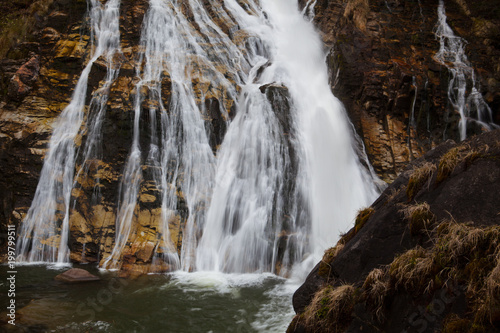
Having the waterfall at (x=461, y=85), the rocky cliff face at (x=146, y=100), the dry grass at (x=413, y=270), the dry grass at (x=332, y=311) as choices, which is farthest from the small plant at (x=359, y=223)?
the waterfall at (x=461, y=85)

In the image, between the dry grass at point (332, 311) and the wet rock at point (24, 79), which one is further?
the wet rock at point (24, 79)

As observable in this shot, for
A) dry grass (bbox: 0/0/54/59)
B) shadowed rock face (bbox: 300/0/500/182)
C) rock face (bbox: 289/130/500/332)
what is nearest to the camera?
rock face (bbox: 289/130/500/332)

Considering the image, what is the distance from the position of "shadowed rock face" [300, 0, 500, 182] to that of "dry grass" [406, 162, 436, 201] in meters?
11.3

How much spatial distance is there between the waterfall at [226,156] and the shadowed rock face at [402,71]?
1402 mm

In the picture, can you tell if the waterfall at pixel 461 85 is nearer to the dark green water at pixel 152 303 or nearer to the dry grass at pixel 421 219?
the dark green water at pixel 152 303

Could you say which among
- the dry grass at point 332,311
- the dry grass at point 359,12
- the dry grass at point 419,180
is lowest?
the dry grass at point 332,311

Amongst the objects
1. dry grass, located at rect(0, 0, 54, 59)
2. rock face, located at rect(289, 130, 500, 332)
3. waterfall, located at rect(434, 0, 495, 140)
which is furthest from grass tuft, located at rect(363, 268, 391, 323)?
dry grass, located at rect(0, 0, 54, 59)

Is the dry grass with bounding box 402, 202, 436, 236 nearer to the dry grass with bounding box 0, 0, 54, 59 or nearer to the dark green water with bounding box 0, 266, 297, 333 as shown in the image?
the dark green water with bounding box 0, 266, 297, 333

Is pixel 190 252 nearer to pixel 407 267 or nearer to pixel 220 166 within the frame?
pixel 220 166

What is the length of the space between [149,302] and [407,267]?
7798 millimetres

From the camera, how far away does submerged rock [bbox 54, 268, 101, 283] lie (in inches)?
440

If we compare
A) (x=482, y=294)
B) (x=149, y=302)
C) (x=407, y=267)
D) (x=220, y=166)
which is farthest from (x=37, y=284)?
(x=482, y=294)

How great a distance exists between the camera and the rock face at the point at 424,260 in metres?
4.09

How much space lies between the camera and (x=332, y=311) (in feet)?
17.2
